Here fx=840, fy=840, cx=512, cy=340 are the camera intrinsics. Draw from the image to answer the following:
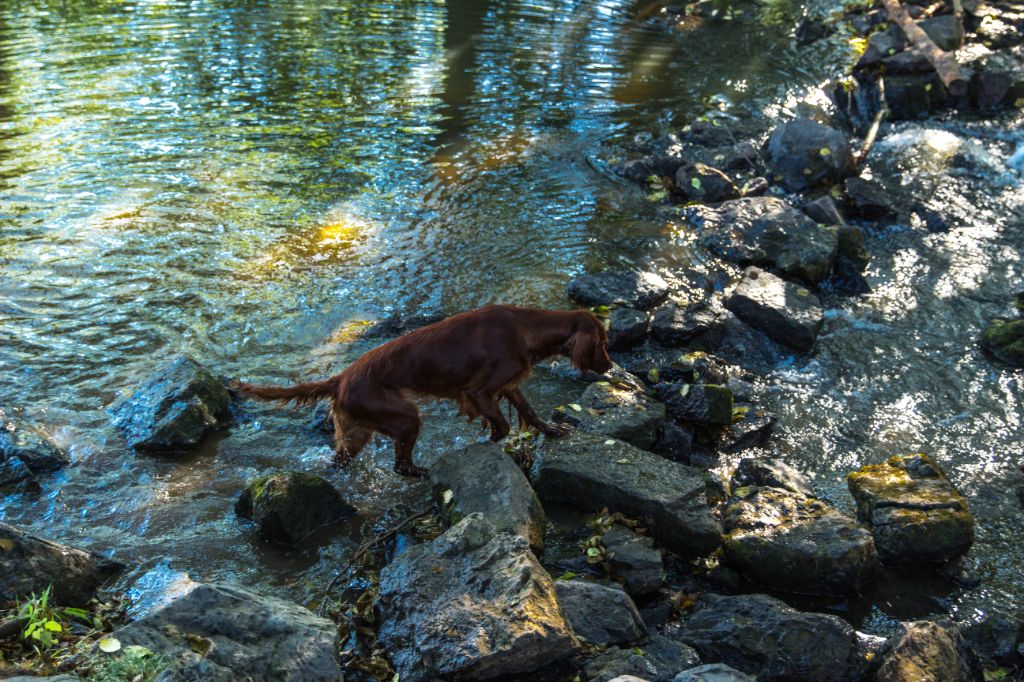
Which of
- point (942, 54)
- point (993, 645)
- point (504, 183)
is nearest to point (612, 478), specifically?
point (993, 645)

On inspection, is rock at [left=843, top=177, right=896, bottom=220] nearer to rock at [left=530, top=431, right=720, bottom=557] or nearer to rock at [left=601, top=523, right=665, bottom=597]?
rock at [left=530, top=431, right=720, bottom=557]

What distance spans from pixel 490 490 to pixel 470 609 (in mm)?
1263

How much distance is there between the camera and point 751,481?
21.3 ft

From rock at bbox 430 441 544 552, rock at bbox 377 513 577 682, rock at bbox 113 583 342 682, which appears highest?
rock at bbox 113 583 342 682

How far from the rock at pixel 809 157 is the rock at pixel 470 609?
875cm

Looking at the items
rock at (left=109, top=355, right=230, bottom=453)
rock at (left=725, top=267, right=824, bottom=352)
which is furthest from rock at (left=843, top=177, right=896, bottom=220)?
rock at (left=109, top=355, right=230, bottom=453)

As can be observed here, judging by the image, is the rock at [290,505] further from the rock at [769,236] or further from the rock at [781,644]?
the rock at [769,236]

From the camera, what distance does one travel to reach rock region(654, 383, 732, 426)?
7004mm

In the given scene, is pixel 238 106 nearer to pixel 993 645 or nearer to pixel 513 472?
pixel 513 472

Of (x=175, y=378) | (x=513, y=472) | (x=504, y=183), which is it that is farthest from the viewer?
(x=504, y=183)

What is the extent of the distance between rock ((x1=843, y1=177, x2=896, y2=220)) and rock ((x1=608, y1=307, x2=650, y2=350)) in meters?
4.37

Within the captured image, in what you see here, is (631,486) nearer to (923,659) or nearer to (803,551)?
(803,551)

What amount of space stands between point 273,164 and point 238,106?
9.44 feet

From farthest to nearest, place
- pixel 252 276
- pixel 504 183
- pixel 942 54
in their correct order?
1. pixel 942 54
2. pixel 504 183
3. pixel 252 276
